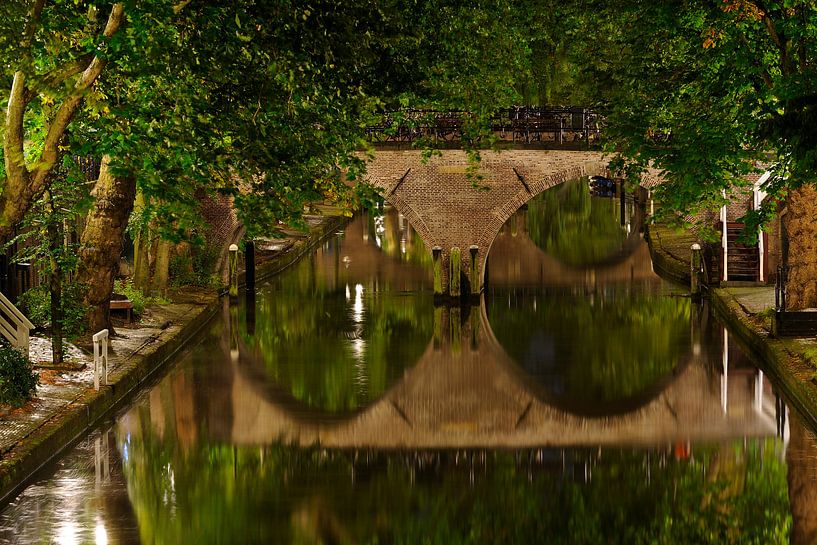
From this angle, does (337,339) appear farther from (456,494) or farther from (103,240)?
(456,494)

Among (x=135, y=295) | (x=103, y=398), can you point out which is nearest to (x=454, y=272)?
(x=135, y=295)

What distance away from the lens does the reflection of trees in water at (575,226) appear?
54.6 m

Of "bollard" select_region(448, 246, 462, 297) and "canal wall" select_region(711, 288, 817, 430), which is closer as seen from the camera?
"canal wall" select_region(711, 288, 817, 430)

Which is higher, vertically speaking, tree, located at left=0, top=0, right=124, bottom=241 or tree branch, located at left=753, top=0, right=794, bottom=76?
tree branch, located at left=753, top=0, right=794, bottom=76

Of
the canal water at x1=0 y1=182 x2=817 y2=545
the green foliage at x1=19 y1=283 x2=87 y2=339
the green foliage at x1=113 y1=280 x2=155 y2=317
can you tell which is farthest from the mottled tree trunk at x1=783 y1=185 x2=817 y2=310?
the green foliage at x1=19 y1=283 x2=87 y2=339

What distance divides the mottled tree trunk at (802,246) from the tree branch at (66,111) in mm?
14708

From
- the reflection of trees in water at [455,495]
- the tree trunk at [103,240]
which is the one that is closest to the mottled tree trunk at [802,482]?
the reflection of trees in water at [455,495]

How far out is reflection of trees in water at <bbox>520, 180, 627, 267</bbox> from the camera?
54625 millimetres

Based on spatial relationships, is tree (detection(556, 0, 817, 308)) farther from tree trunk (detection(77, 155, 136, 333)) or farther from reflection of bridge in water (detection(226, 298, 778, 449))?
tree trunk (detection(77, 155, 136, 333))

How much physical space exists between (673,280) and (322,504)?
29150mm

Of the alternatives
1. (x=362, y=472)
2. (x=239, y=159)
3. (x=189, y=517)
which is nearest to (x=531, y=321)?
(x=239, y=159)

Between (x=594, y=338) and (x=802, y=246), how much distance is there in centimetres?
463

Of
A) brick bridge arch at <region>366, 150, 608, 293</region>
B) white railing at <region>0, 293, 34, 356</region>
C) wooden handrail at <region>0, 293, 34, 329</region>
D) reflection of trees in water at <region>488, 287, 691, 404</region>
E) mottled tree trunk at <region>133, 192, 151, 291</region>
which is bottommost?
reflection of trees in water at <region>488, 287, 691, 404</region>

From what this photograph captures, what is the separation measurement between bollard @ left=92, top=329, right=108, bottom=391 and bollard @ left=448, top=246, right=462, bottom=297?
16.8 meters
